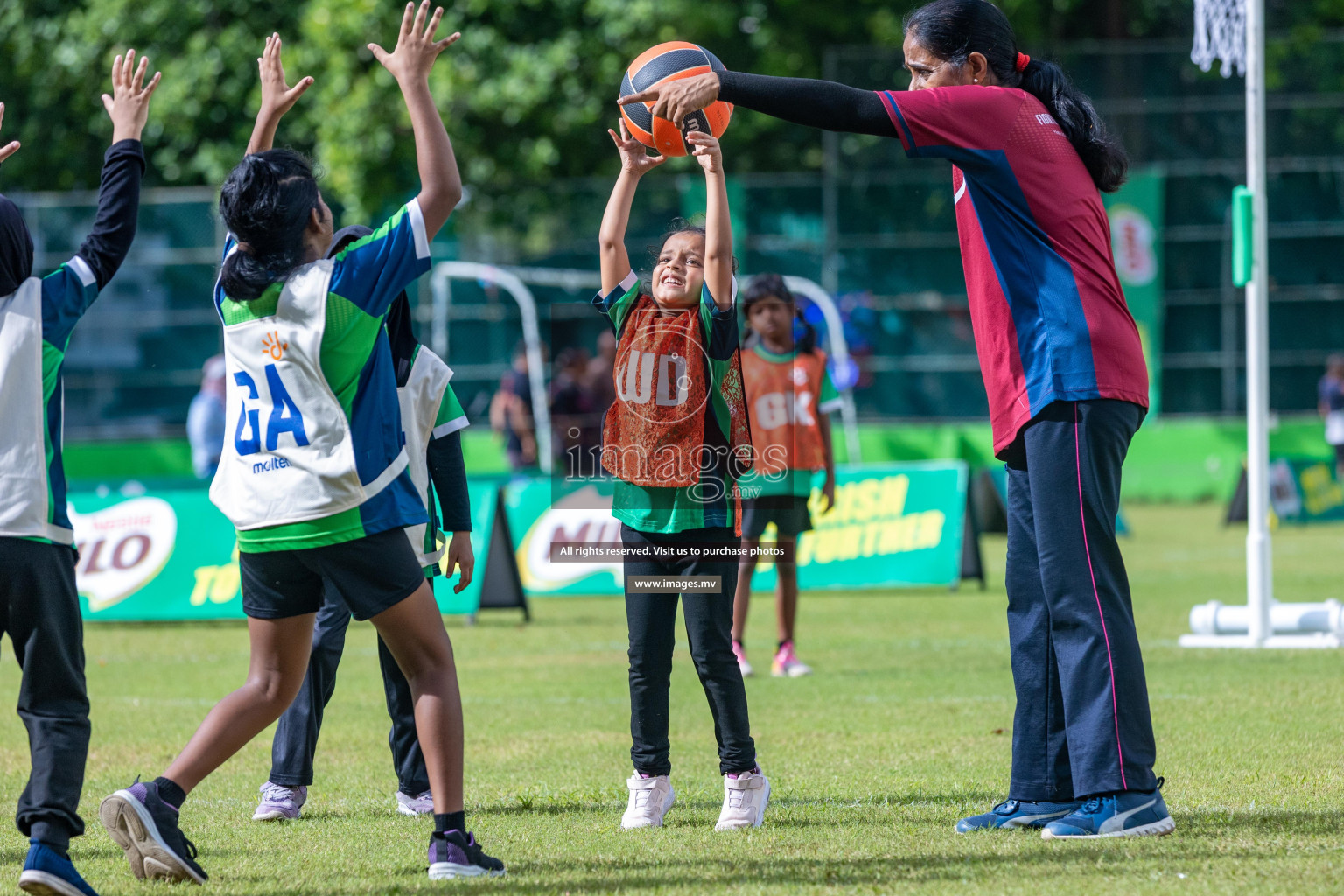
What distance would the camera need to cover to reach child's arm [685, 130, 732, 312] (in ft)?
15.4

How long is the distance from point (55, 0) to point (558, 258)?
9.43 meters

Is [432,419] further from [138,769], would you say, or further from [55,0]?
[55,0]

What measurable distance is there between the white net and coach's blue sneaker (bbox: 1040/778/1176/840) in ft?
21.3

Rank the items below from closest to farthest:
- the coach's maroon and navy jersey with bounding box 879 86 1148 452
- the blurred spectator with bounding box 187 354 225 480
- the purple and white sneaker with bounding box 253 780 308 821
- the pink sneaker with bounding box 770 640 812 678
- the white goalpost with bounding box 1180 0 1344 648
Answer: the coach's maroon and navy jersey with bounding box 879 86 1148 452 < the purple and white sneaker with bounding box 253 780 308 821 < the pink sneaker with bounding box 770 640 812 678 < the white goalpost with bounding box 1180 0 1344 648 < the blurred spectator with bounding box 187 354 225 480

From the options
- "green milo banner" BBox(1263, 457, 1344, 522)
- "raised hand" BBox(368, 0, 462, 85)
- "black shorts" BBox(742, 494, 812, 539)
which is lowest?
"green milo banner" BBox(1263, 457, 1344, 522)

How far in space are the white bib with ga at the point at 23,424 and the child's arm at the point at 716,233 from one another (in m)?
1.96

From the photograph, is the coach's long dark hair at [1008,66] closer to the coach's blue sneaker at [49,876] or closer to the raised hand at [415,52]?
the raised hand at [415,52]

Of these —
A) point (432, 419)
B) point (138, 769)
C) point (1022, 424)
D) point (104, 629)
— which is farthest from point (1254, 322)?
point (104, 629)

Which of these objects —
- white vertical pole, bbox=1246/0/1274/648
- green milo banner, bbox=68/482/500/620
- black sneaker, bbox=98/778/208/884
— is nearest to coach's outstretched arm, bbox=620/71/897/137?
black sneaker, bbox=98/778/208/884

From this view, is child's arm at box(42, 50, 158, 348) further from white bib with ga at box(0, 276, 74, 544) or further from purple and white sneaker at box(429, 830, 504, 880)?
purple and white sneaker at box(429, 830, 504, 880)

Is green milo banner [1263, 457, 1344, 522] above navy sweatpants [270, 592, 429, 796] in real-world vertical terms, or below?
below

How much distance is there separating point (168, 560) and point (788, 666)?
5152mm

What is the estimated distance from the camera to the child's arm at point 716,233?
4.70 meters

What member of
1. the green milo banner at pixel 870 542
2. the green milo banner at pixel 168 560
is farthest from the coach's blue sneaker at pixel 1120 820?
the green milo banner at pixel 870 542
